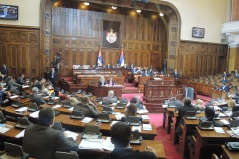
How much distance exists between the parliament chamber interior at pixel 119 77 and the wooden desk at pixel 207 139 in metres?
0.02

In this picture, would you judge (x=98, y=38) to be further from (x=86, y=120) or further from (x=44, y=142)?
(x=44, y=142)

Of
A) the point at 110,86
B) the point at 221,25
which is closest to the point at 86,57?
the point at 110,86

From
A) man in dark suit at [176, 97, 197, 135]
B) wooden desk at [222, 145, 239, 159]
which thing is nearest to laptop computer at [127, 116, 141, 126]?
wooden desk at [222, 145, 239, 159]

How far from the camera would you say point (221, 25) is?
60.5ft

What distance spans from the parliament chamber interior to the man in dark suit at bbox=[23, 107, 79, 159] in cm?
1

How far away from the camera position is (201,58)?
18516 millimetres

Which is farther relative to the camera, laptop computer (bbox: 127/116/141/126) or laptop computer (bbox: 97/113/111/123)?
laptop computer (bbox: 97/113/111/123)

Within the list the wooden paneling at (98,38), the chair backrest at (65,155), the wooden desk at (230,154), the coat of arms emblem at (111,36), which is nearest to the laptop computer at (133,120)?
the wooden desk at (230,154)

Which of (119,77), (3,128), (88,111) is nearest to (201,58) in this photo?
(119,77)

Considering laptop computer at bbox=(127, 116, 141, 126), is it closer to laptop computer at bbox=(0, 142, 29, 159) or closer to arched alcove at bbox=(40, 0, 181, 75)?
laptop computer at bbox=(0, 142, 29, 159)

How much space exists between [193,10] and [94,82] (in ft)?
34.1

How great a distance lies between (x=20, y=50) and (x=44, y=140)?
1247 cm

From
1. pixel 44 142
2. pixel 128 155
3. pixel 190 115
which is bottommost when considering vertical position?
pixel 190 115

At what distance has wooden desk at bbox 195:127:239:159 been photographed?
4.13m
